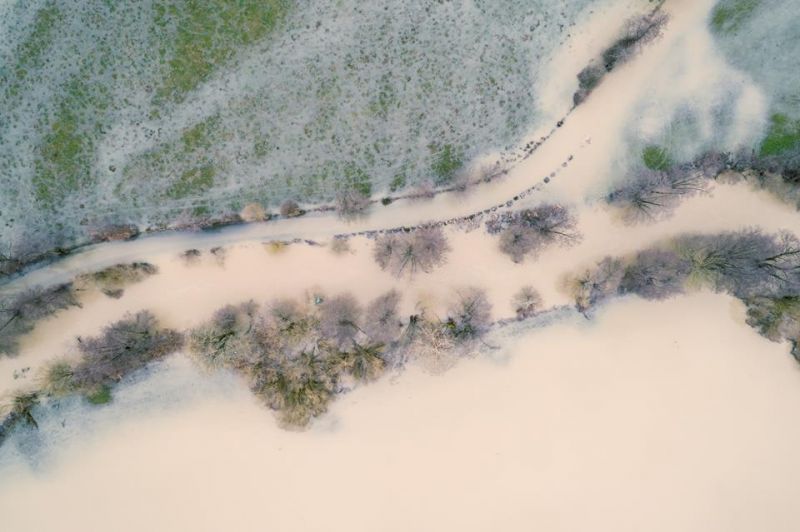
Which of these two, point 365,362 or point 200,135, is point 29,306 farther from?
point 365,362

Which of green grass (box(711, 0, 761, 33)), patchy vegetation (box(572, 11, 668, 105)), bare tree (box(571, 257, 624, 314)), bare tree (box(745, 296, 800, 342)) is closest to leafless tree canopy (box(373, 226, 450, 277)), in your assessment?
bare tree (box(571, 257, 624, 314))

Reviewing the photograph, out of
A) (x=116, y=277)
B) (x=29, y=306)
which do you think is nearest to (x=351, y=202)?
(x=116, y=277)

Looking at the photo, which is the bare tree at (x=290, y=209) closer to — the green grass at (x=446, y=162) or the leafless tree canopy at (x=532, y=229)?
the green grass at (x=446, y=162)

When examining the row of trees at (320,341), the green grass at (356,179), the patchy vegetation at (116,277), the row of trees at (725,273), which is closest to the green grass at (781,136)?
the row of trees at (725,273)

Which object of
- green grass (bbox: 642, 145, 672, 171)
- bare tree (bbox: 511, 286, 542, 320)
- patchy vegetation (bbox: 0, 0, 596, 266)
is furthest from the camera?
bare tree (bbox: 511, 286, 542, 320)

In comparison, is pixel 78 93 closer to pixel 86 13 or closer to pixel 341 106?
pixel 86 13

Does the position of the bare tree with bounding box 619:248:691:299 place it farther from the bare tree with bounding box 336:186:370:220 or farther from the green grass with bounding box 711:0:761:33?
the bare tree with bounding box 336:186:370:220
